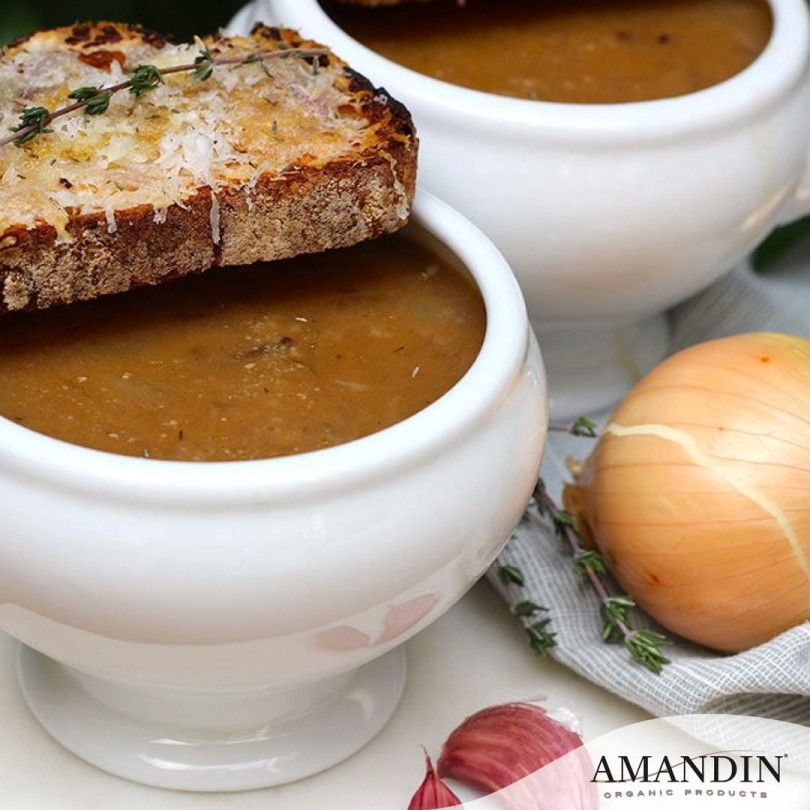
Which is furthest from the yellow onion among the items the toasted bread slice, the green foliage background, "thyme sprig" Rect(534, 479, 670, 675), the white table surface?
the green foliage background

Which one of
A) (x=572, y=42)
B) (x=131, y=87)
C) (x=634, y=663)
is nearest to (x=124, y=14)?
(x=572, y=42)

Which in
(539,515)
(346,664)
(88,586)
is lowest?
(539,515)

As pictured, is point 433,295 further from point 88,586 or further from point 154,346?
point 88,586

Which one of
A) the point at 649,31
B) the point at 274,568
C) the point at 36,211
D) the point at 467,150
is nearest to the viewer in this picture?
the point at 274,568

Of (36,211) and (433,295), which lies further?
(433,295)

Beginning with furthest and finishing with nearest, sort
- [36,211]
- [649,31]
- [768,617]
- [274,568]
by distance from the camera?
[649,31]
[768,617]
[36,211]
[274,568]

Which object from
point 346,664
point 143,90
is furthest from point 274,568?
point 143,90
